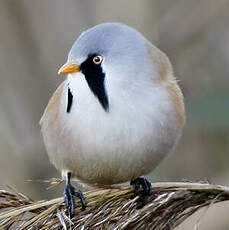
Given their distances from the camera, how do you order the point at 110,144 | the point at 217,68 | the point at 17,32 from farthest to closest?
1. the point at 17,32
2. the point at 217,68
3. the point at 110,144

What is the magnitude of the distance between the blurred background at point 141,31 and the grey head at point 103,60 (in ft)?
6.81

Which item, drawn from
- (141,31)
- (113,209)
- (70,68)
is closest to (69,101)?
(70,68)

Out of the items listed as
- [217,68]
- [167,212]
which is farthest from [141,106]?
[217,68]

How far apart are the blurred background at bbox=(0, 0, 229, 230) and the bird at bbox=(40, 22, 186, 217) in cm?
186

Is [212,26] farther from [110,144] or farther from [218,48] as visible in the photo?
[110,144]

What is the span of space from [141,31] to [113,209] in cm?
365

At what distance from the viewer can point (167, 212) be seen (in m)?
3.46

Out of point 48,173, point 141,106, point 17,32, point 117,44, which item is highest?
point 17,32

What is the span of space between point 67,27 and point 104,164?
3.64 metres

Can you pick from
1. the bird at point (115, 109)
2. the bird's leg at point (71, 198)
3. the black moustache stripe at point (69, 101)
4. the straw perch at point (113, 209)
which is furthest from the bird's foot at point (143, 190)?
the black moustache stripe at point (69, 101)

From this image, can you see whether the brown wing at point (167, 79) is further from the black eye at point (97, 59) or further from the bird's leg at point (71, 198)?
the bird's leg at point (71, 198)

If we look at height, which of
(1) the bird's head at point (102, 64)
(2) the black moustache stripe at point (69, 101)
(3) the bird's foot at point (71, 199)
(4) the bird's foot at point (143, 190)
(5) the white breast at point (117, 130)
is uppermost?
(1) the bird's head at point (102, 64)

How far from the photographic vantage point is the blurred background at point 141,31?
6.38 metres

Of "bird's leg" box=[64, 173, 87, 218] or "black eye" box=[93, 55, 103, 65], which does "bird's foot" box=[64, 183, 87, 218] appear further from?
"black eye" box=[93, 55, 103, 65]
